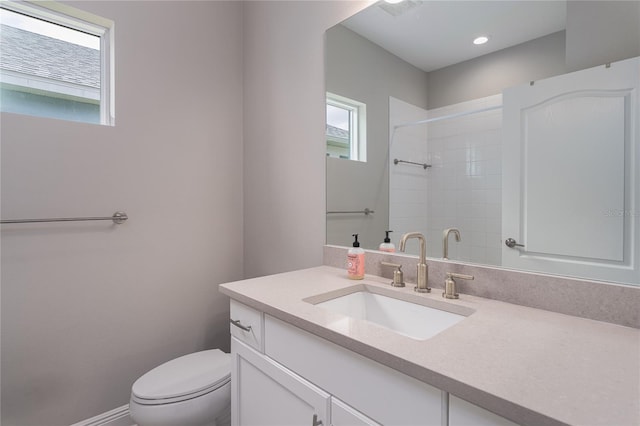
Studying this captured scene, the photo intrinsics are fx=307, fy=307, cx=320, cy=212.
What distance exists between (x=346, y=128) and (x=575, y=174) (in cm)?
89

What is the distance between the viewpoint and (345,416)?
0.71m

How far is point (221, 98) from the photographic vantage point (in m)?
1.95

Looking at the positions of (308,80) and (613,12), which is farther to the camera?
(308,80)

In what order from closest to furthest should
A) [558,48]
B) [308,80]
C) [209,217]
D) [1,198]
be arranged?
[558,48], [1,198], [308,80], [209,217]

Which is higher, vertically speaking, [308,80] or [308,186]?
[308,80]

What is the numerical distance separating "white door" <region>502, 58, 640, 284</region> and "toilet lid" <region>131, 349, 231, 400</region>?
4.19 ft

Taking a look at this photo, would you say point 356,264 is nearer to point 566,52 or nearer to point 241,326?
point 241,326

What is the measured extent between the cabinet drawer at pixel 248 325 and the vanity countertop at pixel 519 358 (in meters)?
0.09

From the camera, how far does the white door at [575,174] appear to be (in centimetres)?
76

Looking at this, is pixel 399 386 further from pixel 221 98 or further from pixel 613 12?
pixel 221 98

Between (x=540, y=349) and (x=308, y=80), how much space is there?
4.80 ft

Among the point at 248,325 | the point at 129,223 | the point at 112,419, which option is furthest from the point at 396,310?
the point at 112,419

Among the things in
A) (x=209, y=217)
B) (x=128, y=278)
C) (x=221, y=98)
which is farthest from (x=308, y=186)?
(x=128, y=278)

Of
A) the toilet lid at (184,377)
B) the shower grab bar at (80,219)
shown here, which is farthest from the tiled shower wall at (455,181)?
the shower grab bar at (80,219)
